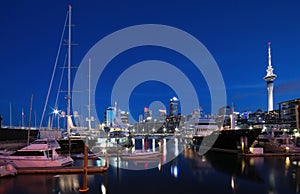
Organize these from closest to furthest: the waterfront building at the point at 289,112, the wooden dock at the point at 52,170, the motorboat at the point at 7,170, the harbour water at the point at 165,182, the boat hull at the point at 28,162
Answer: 1. the harbour water at the point at 165,182
2. the motorboat at the point at 7,170
3. the wooden dock at the point at 52,170
4. the boat hull at the point at 28,162
5. the waterfront building at the point at 289,112

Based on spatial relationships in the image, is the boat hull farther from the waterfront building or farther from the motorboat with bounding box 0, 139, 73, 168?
the waterfront building

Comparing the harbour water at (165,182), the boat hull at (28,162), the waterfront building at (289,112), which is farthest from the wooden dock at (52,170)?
the waterfront building at (289,112)

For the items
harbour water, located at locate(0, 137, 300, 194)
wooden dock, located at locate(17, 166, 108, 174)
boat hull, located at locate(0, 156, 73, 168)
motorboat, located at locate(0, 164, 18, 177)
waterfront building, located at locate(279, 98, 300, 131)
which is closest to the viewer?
harbour water, located at locate(0, 137, 300, 194)

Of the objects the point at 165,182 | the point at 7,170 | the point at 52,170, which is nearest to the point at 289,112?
the point at 165,182

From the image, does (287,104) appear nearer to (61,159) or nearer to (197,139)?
(197,139)

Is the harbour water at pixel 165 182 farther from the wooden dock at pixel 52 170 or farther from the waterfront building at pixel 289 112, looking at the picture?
the waterfront building at pixel 289 112

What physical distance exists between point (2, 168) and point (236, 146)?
3536 centimetres

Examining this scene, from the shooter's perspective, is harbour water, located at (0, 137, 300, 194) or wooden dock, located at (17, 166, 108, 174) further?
wooden dock, located at (17, 166, 108, 174)

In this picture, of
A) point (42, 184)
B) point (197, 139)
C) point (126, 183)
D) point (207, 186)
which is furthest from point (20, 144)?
point (197, 139)

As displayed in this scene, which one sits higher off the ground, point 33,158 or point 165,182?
point 33,158

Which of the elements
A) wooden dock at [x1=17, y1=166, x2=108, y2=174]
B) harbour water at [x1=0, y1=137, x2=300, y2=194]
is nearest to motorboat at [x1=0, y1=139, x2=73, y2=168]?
wooden dock at [x1=17, y1=166, x2=108, y2=174]

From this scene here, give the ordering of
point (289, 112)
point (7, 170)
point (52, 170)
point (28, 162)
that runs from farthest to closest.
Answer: point (289, 112) < point (28, 162) < point (52, 170) < point (7, 170)

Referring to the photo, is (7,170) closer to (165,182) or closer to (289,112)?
(165,182)

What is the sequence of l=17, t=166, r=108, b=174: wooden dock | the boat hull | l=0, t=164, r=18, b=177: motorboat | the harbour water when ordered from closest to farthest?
the harbour water, l=0, t=164, r=18, b=177: motorboat, l=17, t=166, r=108, b=174: wooden dock, the boat hull
